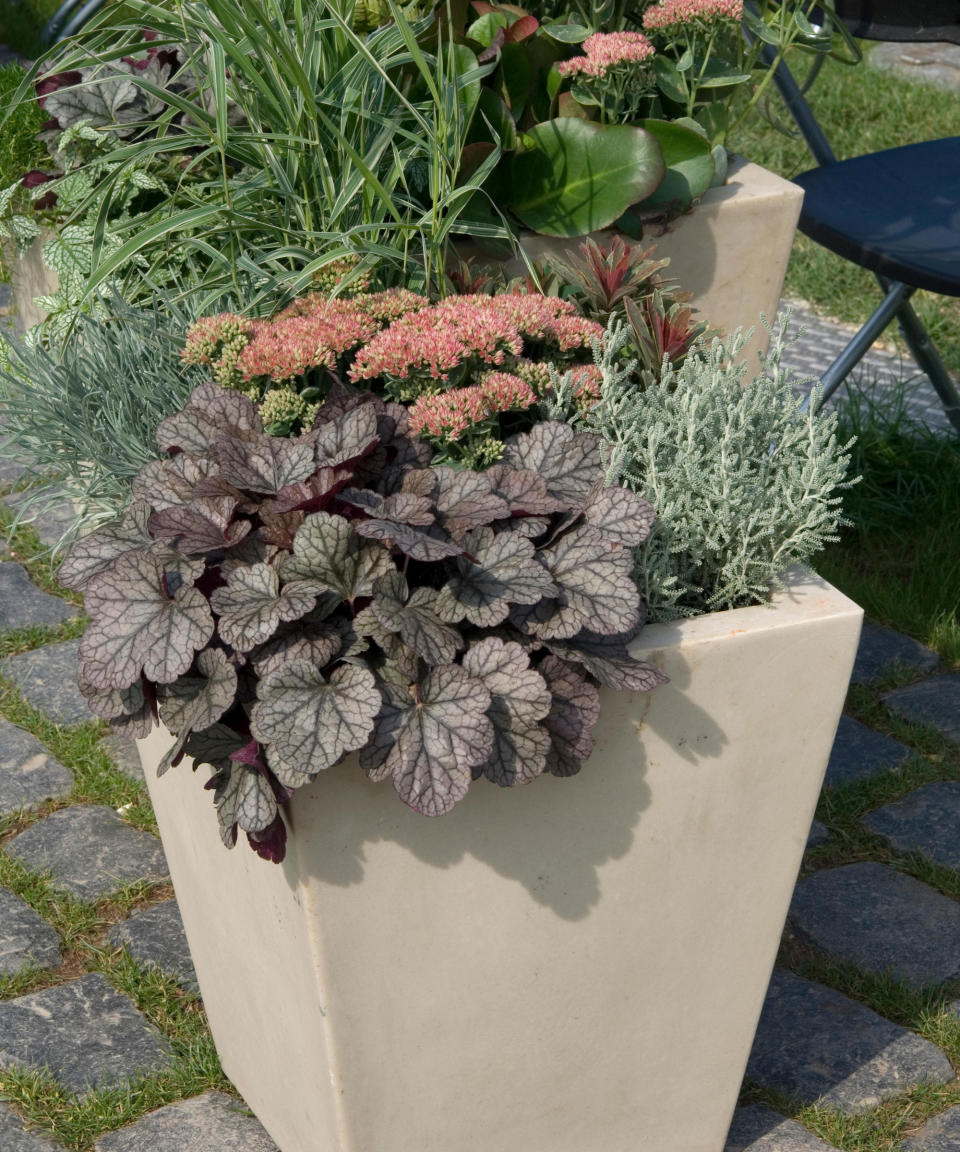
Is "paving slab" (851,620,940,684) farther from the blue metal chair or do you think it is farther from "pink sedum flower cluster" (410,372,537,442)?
"pink sedum flower cluster" (410,372,537,442)

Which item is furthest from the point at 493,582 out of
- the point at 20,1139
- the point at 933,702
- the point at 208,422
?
the point at 933,702

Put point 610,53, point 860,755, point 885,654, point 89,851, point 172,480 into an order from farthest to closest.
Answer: point 885,654 → point 860,755 → point 89,851 → point 610,53 → point 172,480

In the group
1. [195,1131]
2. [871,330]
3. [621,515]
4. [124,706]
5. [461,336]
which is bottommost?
[195,1131]

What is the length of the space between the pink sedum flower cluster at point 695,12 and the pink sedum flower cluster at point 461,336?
645mm

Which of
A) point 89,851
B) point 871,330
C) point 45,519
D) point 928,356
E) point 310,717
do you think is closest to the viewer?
point 310,717

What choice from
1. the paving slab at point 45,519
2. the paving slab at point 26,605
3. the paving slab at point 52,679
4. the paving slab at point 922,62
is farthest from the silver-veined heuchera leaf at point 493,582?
the paving slab at point 922,62

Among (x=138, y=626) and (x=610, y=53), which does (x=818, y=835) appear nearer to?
(x=610, y=53)

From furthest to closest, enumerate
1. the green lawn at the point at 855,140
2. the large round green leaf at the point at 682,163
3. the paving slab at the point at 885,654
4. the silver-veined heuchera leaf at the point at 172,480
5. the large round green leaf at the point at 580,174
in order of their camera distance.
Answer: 1. the green lawn at the point at 855,140
2. the paving slab at the point at 885,654
3. the large round green leaf at the point at 682,163
4. the large round green leaf at the point at 580,174
5. the silver-veined heuchera leaf at the point at 172,480

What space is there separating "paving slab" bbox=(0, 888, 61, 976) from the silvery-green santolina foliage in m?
1.23

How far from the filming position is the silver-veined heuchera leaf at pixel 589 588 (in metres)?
1.43

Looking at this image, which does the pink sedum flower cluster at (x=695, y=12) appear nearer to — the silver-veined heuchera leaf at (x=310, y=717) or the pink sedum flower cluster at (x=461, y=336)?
the pink sedum flower cluster at (x=461, y=336)

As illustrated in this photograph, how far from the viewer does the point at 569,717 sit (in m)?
1.44

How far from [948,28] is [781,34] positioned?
122 centimetres

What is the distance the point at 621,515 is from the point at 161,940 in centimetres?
121
